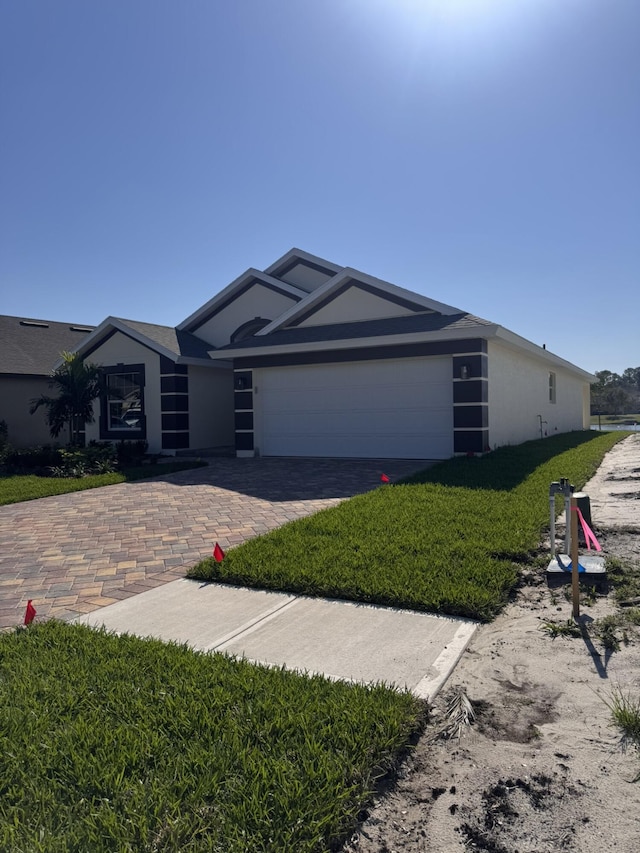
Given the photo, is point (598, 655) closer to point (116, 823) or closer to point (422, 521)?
point (116, 823)

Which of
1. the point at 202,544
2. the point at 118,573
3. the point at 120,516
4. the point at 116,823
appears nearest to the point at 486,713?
the point at 116,823

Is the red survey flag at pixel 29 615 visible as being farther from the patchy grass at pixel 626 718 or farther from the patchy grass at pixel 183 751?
the patchy grass at pixel 626 718

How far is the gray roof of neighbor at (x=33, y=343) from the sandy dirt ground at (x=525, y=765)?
20.5 metres

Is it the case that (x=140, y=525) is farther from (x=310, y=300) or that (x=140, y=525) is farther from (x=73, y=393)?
(x=73, y=393)

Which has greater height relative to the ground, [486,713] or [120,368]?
[120,368]

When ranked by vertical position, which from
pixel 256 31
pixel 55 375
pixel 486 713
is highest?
pixel 256 31

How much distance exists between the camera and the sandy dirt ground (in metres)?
2.27

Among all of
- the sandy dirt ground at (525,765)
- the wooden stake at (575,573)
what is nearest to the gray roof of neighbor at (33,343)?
the wooden stake at (575,573)

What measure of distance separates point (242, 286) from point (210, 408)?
14.1ft

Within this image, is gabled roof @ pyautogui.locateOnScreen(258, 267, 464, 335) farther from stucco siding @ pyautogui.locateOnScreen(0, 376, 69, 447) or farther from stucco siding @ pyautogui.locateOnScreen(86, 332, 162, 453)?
stucco siding @ pyautogui.locateOnScreen(0, 376, 69, 447)

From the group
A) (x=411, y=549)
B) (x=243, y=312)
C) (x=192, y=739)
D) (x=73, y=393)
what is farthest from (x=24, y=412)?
(x=192, y=739)

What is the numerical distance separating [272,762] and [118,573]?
376 centimetres

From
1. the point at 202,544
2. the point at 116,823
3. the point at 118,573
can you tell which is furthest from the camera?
the point at 202,544

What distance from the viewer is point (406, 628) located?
4289 mm
